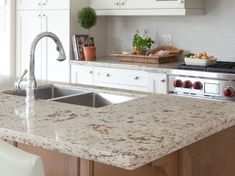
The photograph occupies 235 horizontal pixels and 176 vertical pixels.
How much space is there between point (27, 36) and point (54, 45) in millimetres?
472

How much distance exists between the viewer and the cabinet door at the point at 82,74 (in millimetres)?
4680

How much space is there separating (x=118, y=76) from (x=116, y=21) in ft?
3.23

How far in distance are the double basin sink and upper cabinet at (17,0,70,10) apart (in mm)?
1979

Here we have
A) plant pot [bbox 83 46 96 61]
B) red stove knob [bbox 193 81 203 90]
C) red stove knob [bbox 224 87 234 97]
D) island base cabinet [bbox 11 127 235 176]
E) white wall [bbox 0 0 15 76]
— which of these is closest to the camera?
island base cabinet [bbox 11 127 235 176]

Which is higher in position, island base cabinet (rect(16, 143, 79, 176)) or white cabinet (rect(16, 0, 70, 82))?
white cabinet (rect(16, 0, 70, 82))

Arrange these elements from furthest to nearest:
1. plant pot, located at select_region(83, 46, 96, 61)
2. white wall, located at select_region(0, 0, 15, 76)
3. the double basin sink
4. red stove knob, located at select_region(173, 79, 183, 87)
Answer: white wall, located at select_region(0, 0, 15, 76), plant pot, located at select_region(83, 46, 96, 61), red stove knob, located at select_region(173, 79, 183, 87), the double basin sink

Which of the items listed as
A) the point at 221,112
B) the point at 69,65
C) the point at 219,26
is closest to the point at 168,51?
the point at 219,26

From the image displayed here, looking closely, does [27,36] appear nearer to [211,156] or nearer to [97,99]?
[97,99]

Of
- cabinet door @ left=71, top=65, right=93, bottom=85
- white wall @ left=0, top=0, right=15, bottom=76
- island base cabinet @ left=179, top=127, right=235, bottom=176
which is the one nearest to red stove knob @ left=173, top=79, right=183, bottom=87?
cabinet door @ left=71, top=65, right=93, bottom=85

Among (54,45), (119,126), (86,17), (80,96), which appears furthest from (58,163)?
(54,45)

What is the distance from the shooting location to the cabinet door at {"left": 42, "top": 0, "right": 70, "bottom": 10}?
15.6 ft

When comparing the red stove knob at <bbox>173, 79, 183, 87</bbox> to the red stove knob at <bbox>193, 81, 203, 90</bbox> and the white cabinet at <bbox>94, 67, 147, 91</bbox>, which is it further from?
the white cabinet at <bbox>94, 67, 147, 91</bbox>

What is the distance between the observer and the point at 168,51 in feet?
15.2

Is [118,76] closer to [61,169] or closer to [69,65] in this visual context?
[69,65]
